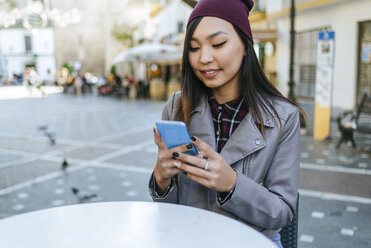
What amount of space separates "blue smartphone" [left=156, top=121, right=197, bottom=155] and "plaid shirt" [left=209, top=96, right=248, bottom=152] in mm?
426

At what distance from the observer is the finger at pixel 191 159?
124 cm

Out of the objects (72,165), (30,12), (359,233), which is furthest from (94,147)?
(359,233)

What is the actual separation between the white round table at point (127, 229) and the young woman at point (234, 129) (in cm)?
14

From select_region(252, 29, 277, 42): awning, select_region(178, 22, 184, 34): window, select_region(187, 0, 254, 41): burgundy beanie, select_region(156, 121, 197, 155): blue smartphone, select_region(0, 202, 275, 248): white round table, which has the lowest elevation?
select_region(0, 202, 275, 248): white round table

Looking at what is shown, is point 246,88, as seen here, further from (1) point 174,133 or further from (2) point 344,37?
(2) point 344,37

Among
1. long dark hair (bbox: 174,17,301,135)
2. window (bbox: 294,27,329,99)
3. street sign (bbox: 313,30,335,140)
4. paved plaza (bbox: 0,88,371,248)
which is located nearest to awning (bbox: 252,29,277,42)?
window (bbox: 294,27,329,99)

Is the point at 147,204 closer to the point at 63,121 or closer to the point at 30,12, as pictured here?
the point at 30,12

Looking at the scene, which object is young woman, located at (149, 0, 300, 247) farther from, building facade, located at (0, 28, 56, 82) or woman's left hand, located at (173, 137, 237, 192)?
building facade, located at (0, 28, 56, 82)

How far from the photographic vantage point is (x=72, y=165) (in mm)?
5762

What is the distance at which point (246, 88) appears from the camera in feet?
5.28

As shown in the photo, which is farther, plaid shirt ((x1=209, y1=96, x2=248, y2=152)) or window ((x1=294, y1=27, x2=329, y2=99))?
window ((x1=294, y1=27, x2=329, y2=99))

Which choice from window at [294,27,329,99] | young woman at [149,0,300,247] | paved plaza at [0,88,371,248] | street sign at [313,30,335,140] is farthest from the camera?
window at [294,27,329,99]

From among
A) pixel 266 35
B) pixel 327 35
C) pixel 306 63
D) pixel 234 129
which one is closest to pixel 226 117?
pixel 234 129

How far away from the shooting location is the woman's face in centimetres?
146
